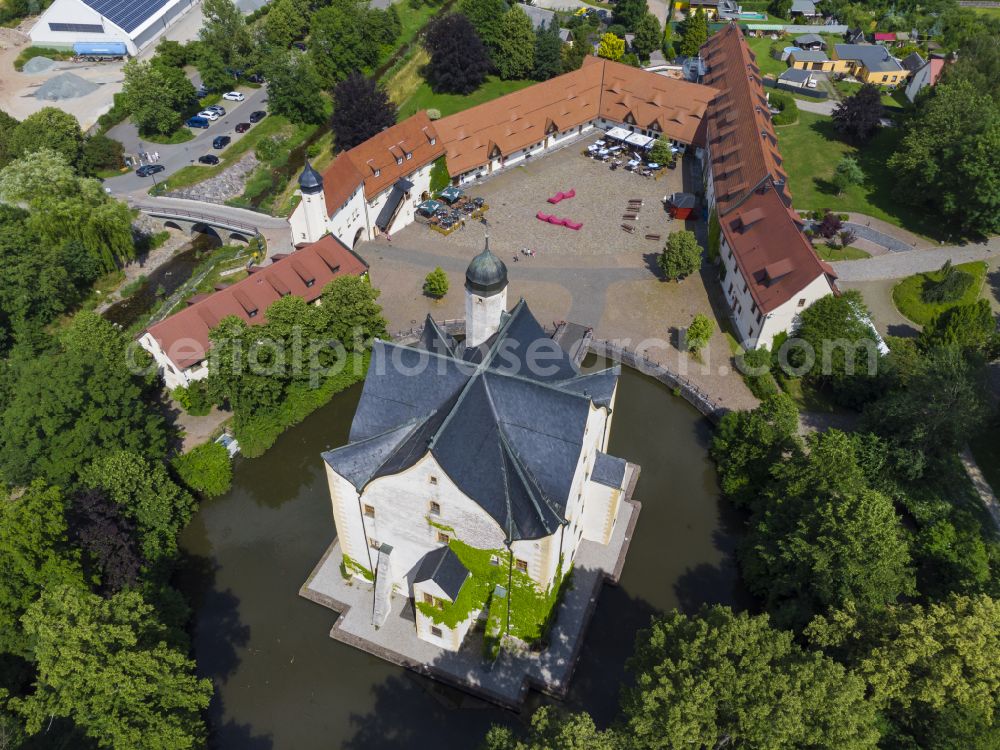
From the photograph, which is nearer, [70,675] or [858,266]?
[70,675]

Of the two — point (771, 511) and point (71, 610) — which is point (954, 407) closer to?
point (771, 511)

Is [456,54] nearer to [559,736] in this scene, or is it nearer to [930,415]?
[930,415]

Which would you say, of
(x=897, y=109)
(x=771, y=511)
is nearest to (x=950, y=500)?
(x=771, y=511)

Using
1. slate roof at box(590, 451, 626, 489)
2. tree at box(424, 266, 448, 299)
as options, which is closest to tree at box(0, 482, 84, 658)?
slate roof at box(590, 451, 626, 489)

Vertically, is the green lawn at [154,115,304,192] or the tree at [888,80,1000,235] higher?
the tree at [888,80,1000,235]

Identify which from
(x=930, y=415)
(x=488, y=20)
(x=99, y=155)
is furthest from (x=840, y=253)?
(x=99, y=155)

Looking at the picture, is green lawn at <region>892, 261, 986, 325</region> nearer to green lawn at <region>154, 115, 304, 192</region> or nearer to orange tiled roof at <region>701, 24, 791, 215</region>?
orange tiled roof at <region>701, 24, 791, 215</region>
